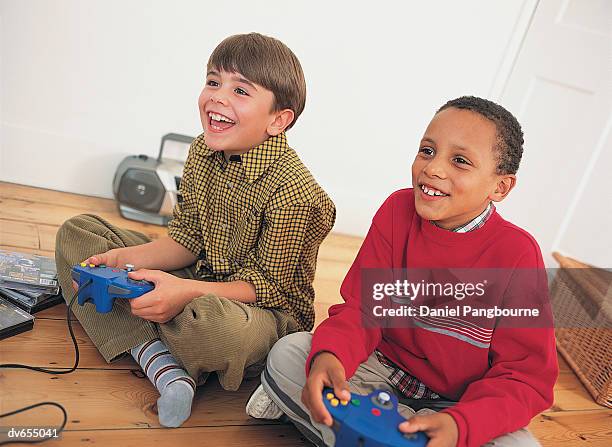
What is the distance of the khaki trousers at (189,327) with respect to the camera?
987mm

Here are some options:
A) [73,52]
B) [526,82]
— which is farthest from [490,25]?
[73,52]

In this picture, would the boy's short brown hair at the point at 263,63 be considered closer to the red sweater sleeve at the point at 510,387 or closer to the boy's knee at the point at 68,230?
the boy's knee at the point at 68,230

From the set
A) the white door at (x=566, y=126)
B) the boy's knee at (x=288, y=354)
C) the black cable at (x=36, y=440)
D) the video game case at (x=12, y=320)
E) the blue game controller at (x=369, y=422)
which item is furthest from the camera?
the white door at (x=566, y=126)

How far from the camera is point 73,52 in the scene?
173 cm

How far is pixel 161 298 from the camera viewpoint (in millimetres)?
1016

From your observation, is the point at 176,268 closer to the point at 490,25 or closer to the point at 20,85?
the point at 20,85

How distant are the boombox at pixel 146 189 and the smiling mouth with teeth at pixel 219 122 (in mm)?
667

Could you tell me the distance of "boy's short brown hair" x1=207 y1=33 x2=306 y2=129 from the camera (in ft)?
3.61

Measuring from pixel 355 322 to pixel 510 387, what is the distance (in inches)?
10.0

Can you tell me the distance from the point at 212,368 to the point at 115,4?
1157 mm

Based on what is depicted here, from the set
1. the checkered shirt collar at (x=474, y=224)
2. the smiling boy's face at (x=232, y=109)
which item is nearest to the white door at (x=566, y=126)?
the checkered shirt collar at (x=474, y=224)

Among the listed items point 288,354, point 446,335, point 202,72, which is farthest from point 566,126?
point 288,354

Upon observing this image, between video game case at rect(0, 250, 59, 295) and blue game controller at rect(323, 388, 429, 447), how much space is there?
686 mm

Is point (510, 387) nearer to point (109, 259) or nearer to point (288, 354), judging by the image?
point (288, 354)
